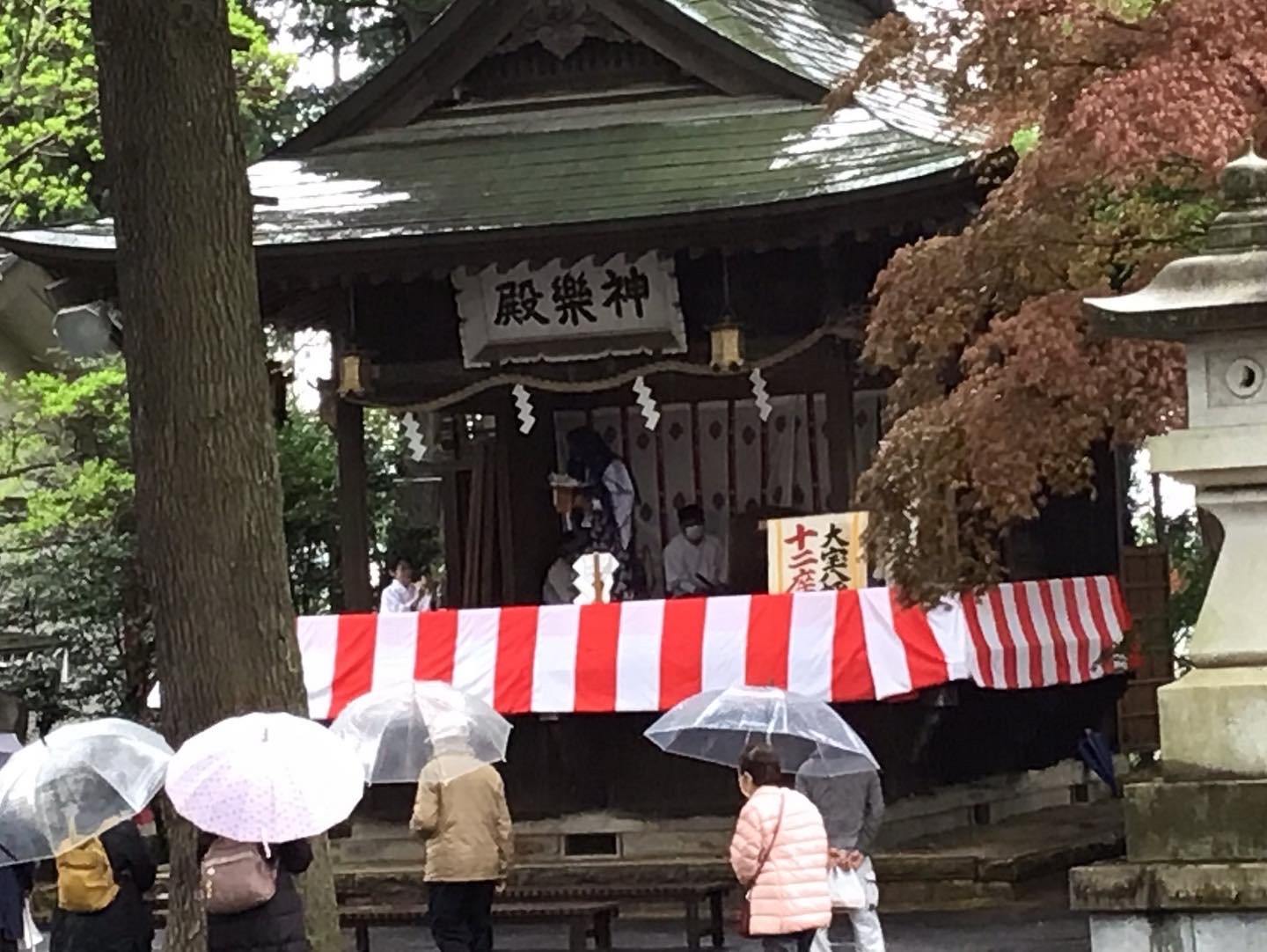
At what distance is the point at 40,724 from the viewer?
2025 centimetres

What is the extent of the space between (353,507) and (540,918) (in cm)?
464

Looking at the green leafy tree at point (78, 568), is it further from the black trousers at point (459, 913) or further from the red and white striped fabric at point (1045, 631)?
the black trousers at point (459, 913)

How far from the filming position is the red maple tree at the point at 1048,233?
10.7 m

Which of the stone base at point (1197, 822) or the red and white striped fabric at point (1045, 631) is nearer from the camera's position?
the stone base at point (1197, 822)

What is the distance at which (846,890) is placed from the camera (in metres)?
11.6

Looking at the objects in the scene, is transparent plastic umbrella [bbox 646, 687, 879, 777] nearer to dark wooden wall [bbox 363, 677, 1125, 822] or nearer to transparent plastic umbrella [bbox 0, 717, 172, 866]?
transparent plastic umbrella [bbox 0, 717, 172, 866]

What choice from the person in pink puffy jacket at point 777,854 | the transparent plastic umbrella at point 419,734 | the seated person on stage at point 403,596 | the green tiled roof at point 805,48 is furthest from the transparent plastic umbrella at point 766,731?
the seated person on stage at point 403,596

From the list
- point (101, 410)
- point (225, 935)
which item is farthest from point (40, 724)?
point (225, 935)

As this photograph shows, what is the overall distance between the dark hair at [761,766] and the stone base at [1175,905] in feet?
7.34

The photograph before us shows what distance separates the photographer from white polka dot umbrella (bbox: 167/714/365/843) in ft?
25.8

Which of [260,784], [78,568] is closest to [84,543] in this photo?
[78,568]

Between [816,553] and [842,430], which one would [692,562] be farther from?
[816,553]

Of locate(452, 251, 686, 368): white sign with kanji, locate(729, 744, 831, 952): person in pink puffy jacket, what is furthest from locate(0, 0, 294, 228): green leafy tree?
locate(729, 744, 831, 952): person in pink puffy jacket

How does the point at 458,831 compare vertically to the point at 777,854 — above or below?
below
